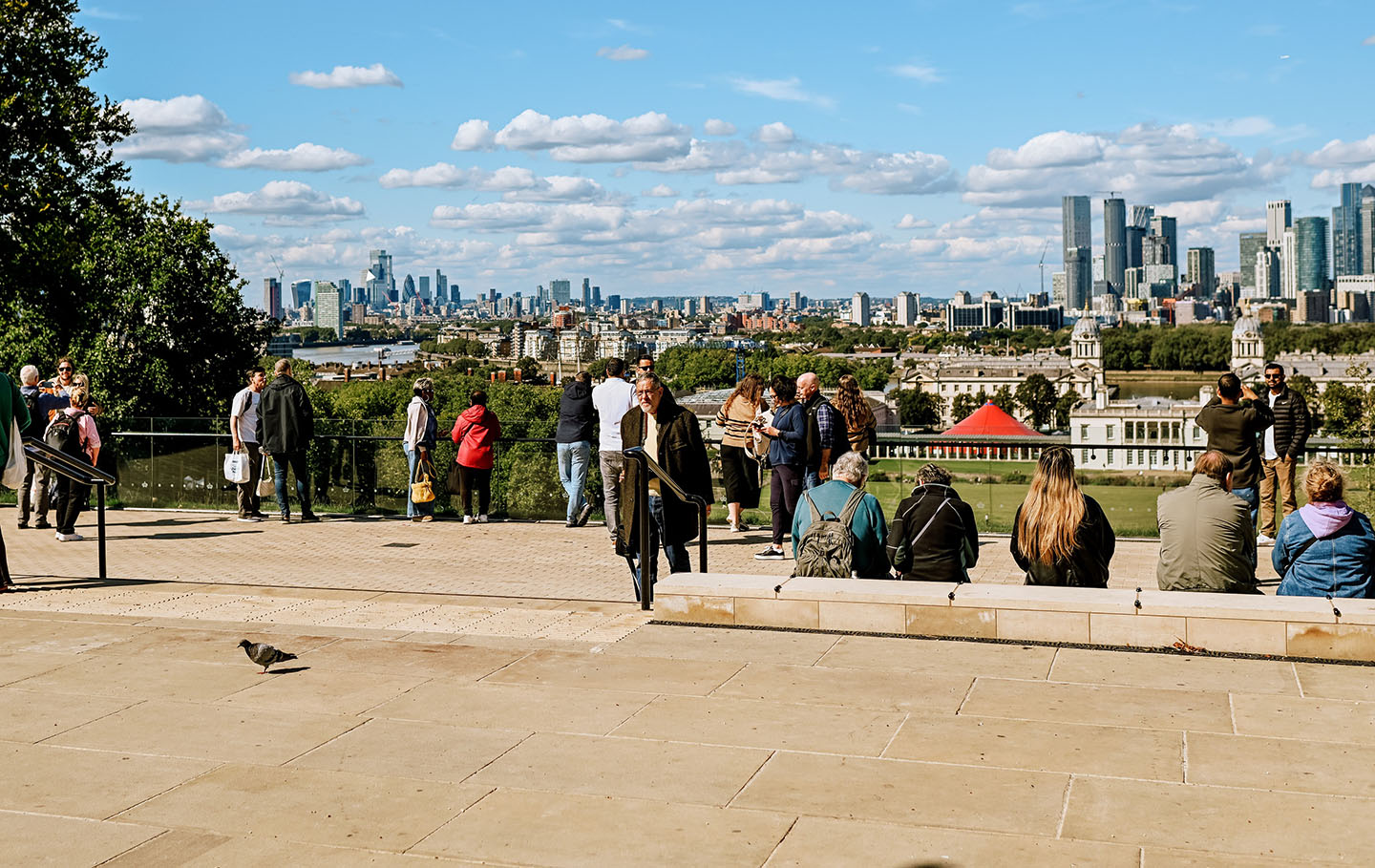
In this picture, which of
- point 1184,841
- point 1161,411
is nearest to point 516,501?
point 1184,841

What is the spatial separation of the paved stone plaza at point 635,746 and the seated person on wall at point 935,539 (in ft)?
2.26

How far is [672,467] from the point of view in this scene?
10.3 meters

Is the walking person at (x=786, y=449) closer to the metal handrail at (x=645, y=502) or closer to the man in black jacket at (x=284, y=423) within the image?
the metal handrail at (x=645, y=502)

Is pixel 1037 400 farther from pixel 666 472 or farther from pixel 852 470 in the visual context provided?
pixel 852 470

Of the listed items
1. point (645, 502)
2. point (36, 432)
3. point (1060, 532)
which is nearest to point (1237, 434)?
point (1060, 532)

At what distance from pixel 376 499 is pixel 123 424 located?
11.8 ft

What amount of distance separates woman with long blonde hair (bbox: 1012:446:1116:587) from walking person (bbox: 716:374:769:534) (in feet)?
16.4

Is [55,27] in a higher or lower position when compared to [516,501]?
higher

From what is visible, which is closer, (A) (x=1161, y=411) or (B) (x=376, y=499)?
(B) (x=376, y=499)

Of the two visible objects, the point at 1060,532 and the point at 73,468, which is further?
the point at 73,468

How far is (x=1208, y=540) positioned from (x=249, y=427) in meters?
10.4

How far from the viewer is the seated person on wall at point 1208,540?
8164 mm

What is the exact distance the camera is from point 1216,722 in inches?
250

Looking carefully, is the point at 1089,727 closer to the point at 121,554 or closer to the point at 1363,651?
the point at 1363,651
